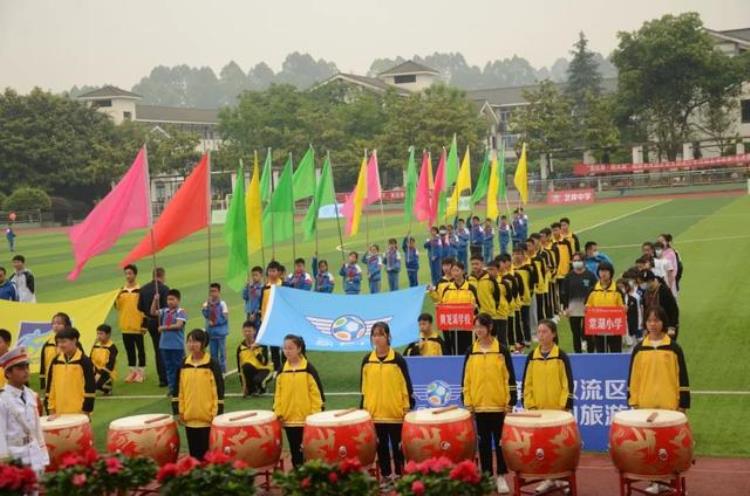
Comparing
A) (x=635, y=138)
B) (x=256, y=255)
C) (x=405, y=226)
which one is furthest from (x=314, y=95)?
(x=256, y=255)

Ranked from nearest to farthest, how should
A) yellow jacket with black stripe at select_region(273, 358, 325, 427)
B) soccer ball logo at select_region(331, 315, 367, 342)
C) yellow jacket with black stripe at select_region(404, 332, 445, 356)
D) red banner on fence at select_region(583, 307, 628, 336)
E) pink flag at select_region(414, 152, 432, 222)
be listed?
yellow jacket with black stripe at select_region(273, 358, 325, 427)
yellow jacket with black stripe at select_region(404, 332, 445, 356)
red banner on fence at select_region(583, 307, 628, 336)
soccer ball logo at select_region(331, 315, 367, 342)
pink flag at select_region(414, 152, 432, 222)

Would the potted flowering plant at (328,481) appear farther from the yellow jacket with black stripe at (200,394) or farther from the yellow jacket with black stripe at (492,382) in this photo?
the yellow jacket with black stripe at (200,394)

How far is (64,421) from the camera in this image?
1020 centimetres

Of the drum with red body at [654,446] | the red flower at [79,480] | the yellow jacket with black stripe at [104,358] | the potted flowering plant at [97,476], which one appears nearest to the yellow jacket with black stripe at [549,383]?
the drum with red body at [654,446]

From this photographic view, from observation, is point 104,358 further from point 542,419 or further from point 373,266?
point 373,266

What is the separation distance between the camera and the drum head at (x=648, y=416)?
886cm

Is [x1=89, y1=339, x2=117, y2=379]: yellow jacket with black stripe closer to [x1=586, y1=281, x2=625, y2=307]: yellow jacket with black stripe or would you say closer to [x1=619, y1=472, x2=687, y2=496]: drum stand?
[x1=586, y1=281, x2=625, y2=307]: yellow jacket with black stripe

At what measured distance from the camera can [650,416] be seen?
29.7 feet

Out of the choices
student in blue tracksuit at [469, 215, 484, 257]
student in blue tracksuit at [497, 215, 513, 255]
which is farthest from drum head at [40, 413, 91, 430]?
student in blue tracksuit at [497, 215, 513, 255]

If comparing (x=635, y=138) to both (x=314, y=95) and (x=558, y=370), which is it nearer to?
(x=314, y=95)

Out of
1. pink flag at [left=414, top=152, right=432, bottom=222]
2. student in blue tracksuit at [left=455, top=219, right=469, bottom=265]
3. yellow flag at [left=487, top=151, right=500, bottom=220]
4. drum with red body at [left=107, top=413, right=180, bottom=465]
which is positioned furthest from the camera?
student in blue tracksuit at [left=455, top=219, right=469, bottom=265]

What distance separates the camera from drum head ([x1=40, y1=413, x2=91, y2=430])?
33.1 ft

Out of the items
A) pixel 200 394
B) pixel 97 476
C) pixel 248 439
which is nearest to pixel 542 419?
pixel 248 439

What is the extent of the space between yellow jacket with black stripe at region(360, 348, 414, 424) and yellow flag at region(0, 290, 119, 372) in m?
7.30
